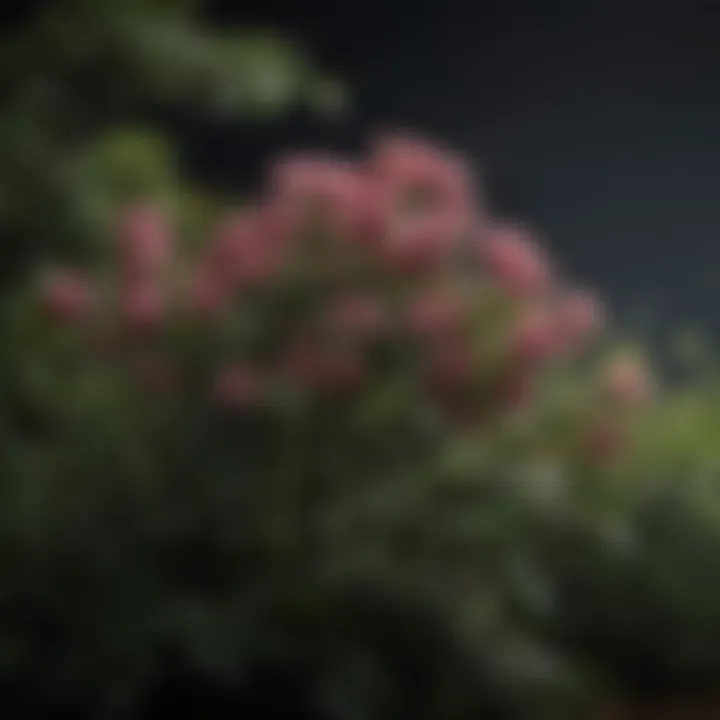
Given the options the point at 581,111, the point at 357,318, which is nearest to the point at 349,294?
the point at 357,318

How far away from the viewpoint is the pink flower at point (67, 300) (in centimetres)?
216

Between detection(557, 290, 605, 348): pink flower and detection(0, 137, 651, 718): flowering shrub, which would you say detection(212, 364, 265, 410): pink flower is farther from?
detection(557, 290, 605, 348): pink flower

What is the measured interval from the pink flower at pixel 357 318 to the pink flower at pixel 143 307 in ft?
0.65

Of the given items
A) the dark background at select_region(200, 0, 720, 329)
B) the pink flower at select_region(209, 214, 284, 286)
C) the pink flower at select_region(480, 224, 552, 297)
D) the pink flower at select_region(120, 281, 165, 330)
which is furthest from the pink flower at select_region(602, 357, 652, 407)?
the dark background at select_region(200, 0, 720, 329)

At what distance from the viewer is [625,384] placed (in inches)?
87.9

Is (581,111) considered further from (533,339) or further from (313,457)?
(313,457)

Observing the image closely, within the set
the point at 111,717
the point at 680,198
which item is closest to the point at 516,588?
the point at 111,717

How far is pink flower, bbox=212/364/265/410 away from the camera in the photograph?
2102mm

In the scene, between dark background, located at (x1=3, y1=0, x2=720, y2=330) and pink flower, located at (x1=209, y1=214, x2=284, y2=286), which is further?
dark background, located at (x1=3, y1=0, x2=720, y2=330)

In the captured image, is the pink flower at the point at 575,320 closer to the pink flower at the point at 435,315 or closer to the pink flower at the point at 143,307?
the pink flower at the point at 435,315

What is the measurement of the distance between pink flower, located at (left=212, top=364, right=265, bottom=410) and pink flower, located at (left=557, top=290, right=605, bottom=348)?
1.17 feet

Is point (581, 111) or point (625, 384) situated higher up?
point (581, 111)

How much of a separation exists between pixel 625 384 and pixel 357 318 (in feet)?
1.14

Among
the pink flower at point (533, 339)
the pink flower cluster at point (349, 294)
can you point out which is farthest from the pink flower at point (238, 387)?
the pink flower at point (533, 339)
